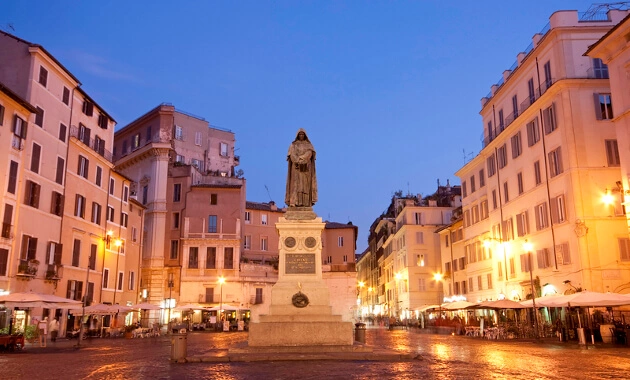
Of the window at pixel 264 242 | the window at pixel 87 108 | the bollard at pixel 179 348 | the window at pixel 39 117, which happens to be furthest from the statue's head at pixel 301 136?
the window at pixel 264 242

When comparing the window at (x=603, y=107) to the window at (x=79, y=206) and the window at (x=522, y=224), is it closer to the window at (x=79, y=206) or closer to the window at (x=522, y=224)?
the window at (x=522, y=224)

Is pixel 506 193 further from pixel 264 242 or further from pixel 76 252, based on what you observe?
pixel 264 242

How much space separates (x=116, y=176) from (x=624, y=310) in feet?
129

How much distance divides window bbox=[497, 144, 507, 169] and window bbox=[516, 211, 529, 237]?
4.93 m

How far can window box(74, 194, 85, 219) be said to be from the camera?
41625mm

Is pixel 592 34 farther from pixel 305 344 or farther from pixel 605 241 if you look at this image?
pixel 305 344

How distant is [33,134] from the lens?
35.4m

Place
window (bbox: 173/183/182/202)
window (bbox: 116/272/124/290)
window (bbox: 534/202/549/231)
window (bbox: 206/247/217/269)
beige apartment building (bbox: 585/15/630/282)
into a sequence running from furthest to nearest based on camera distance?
window (bbox: 173/183/182/202), window (bbox: 206/247/217/269), window (bbox: 116/272/124/290), window (bbox: 534/202/549/231), beige apartment building (bbox: 585/15/630/282)

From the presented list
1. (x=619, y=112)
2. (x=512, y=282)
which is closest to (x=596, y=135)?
(x=619, y=112)

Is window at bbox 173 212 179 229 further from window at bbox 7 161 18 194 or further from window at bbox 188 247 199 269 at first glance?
window at bbox 7 161 18 194

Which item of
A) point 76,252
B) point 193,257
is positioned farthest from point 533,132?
point 193,257

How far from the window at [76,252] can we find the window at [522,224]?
104ft

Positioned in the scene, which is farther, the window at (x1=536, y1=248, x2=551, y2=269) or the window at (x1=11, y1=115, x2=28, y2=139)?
the window at (x1=536, y1=248, x2=551, y2=269)

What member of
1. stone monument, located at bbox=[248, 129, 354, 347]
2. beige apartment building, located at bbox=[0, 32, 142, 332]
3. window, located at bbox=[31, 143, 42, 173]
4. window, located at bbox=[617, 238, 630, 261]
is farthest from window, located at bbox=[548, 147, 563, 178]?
window, located at bbox=[31, 143, 42, 173]
